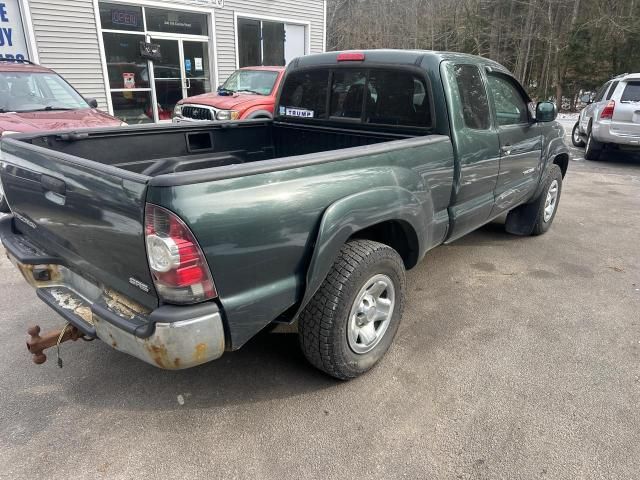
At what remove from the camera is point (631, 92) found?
9359mm

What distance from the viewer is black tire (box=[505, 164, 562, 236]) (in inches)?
200

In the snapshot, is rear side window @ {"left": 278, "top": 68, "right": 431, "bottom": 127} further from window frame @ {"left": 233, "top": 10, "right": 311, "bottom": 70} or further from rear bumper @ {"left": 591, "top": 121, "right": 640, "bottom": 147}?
window frame @ {"left": 233, "top": 10, "right": 311, "bottom": 70}

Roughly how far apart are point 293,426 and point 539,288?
2680mm

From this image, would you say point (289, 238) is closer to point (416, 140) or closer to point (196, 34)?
point (416, 140)

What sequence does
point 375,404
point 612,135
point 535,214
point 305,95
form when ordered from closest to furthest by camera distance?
point 375,404 < point 305,95 < point 535,214 < point 612,135

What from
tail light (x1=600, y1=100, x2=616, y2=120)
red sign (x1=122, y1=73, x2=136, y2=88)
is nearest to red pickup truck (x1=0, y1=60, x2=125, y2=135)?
red sign (x1=122, y1=73, x2=136, y2=88)

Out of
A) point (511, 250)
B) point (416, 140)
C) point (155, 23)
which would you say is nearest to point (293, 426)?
point (416, 140)

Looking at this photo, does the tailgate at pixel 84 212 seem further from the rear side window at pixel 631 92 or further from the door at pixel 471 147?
the rear side window at pixel 631 92

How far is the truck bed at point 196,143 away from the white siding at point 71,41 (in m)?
8.64

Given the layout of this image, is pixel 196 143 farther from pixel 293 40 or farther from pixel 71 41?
pixel 293 40

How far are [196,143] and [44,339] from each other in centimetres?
199

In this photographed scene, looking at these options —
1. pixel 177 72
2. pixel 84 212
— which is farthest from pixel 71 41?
pixel 84 212

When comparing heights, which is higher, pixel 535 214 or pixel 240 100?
pixel 240 100

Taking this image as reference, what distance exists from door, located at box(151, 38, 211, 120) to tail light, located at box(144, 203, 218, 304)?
11.9 meters
